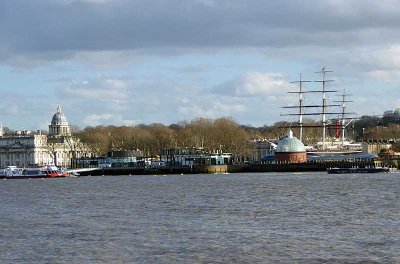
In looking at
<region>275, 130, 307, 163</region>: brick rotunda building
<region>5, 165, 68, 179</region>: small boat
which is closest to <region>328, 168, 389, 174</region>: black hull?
<region>275, 130, 307, 163</region>: brick rotunda building

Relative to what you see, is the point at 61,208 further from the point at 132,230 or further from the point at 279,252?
the point at 279,252

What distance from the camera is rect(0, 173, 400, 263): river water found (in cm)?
3434

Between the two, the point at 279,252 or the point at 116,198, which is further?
the point at 116,198

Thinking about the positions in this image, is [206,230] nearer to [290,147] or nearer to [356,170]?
[356,170]

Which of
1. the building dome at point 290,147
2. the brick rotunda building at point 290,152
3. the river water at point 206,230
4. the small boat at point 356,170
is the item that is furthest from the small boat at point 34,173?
the river water at point 206,230

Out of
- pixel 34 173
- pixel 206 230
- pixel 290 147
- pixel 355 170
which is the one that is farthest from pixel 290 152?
pixel 206 230

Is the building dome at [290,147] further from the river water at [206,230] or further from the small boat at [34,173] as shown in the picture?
the river water at [206,230]

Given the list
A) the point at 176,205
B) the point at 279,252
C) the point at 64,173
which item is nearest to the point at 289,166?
the point at 64,173

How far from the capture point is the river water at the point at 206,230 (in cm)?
3434

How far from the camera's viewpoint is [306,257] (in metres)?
33.5

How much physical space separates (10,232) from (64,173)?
11176cm

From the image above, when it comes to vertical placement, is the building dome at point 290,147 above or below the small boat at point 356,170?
above

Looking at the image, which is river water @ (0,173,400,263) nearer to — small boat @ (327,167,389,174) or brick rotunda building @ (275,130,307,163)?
small boat @ (327,167,389,174)

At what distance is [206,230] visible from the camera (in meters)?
42.4
